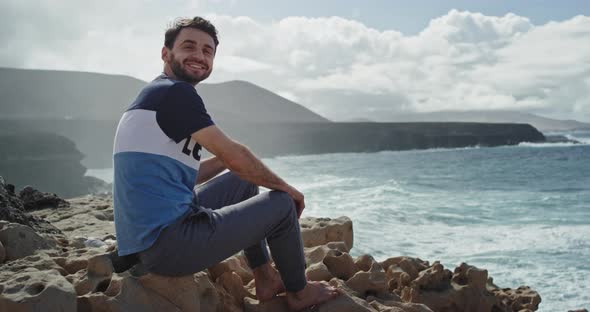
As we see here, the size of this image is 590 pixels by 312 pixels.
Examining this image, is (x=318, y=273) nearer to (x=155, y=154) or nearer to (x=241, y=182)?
(x=241, y=182)

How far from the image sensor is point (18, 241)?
3.18 m

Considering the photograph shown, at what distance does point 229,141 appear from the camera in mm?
2490

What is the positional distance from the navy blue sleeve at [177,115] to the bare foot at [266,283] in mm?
926

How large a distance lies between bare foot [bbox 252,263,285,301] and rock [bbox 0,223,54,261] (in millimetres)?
1448

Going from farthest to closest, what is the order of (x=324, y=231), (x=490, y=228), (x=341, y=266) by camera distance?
(x=490, y=228) → (x=324, y=231) → (x=341, y=266)

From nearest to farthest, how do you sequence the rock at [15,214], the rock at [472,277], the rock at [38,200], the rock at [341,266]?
the rock at [341,266] → the rock at [15,214] → the rock at [472,277] → the rock at [38,200]

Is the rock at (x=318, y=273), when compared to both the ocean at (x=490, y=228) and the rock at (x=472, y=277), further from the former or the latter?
the ocean at (x=490, y=228)

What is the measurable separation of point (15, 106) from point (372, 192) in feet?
255

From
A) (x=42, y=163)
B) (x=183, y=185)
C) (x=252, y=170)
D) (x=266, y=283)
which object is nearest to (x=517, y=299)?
(x=266, y=283)

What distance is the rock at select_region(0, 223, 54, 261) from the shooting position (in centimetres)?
312

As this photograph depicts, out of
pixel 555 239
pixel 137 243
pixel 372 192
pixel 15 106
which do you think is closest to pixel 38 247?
pixel 137 243

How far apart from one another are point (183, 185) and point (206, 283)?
2.12 ft

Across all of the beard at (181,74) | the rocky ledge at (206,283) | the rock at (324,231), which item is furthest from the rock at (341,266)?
the beard at (181,74)

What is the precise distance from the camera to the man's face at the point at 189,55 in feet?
8.59
